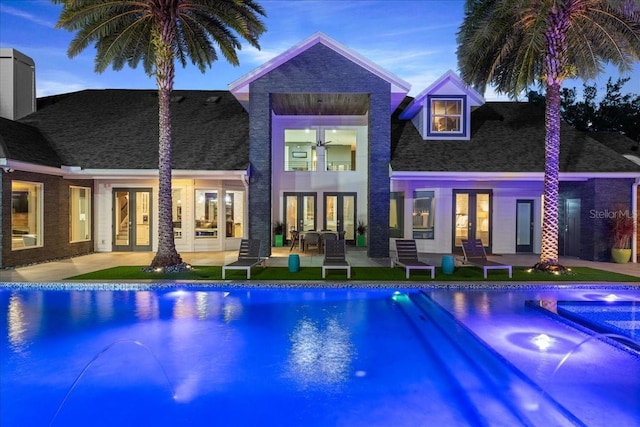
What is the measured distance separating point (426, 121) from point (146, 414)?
54.0 ft

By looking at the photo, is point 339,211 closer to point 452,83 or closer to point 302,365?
point 452,83

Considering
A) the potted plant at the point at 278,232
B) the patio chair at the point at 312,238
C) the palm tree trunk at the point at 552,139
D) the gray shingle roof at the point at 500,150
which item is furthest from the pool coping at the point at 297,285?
the potted plant at the point at 278,232

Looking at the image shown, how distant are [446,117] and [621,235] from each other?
8341mm

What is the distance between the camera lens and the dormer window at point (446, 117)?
1838cm

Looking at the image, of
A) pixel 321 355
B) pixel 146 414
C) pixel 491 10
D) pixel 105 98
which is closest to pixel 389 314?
pixel 321 355

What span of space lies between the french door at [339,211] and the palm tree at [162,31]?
8926mm

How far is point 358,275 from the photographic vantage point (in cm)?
1245

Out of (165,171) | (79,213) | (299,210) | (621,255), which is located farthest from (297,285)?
(621,255)

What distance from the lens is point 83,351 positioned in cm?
702

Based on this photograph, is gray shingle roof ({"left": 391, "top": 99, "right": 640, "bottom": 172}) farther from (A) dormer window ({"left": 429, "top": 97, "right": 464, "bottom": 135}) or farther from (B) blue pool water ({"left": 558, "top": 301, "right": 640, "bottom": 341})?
(B) blue pool water ({"left": 558, "top": 301, "right": 640, "bottom": 341})

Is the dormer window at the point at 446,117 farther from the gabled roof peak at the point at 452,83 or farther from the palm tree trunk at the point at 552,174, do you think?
the palm tree trunk at the point at 552,174

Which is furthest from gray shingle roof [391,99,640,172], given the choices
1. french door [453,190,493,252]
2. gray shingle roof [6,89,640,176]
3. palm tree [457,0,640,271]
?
palm tree [457,0,640,271]

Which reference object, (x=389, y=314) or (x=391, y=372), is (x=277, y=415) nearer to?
(x=391, y=372)

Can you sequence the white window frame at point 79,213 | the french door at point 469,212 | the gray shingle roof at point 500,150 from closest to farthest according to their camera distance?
the gray shingle roof at point 500,150 → the white window frame at point 79,213 → the french door at point 469,212
